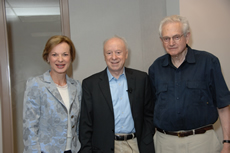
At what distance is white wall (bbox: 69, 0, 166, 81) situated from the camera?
3137 millimetres

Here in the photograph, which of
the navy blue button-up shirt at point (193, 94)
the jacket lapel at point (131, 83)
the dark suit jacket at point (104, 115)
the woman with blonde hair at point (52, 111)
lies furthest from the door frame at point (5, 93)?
the navy blue button-up shirt at point (193, 94)

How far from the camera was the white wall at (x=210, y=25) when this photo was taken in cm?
251

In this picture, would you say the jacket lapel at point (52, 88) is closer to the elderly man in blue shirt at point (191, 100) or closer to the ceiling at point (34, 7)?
the elderly man in blue shirt at point (191, 100)

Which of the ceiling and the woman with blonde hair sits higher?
the ceiling

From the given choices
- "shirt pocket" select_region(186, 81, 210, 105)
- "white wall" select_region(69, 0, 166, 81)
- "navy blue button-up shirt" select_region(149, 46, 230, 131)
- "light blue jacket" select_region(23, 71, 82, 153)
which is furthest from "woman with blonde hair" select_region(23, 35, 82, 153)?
"white wall" select_region(69, 0, 166, 81)

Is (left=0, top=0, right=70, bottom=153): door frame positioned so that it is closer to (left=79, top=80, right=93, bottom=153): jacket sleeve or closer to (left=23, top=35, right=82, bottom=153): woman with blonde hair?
(left=23, top=35, right=82, bottom=153): woman with blonde hair

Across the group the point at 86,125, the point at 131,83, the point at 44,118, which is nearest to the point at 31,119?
the point at 44,118

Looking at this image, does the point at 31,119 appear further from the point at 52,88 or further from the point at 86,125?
the point at 86,125

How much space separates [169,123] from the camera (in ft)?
6.10

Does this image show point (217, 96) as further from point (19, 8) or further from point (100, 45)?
point (19, 8)

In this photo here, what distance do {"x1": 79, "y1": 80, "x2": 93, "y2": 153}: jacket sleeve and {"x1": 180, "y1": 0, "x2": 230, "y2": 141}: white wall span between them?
141 cm

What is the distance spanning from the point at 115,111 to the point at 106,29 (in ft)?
5.30

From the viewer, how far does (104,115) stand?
6.42 ft

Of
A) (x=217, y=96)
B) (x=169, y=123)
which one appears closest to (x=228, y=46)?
(x=217, y=96)
